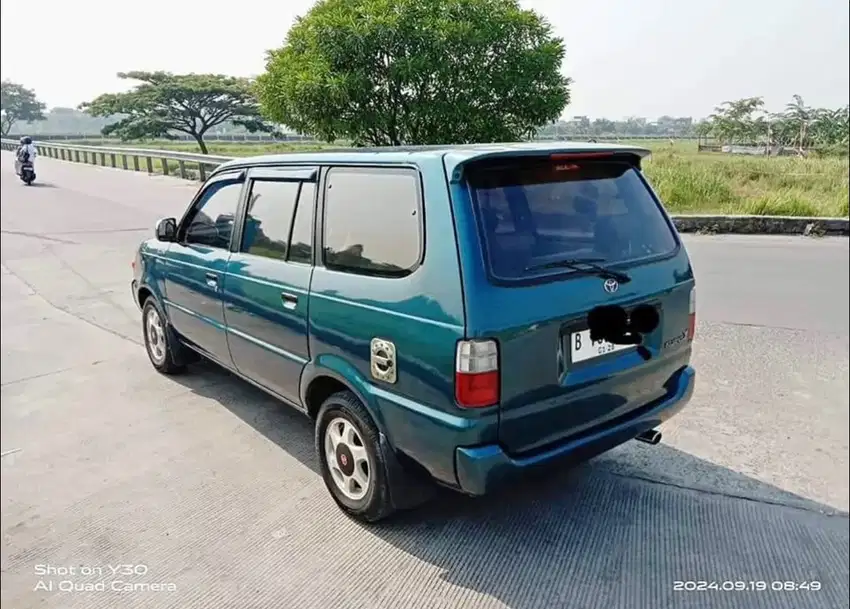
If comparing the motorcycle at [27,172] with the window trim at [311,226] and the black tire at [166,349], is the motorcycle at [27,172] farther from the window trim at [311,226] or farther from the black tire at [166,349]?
the window trim at [311,226]

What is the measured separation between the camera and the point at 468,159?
2.70 m

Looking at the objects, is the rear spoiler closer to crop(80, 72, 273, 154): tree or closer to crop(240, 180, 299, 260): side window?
crop(240, 180, 299, 260): side window

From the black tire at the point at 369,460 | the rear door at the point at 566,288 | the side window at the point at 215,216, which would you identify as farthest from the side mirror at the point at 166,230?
the rear door at the point at 566,288

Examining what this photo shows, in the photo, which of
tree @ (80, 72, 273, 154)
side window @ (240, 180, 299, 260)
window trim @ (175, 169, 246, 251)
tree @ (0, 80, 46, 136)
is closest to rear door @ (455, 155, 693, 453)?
side window @ (240, 180, 299, 260)

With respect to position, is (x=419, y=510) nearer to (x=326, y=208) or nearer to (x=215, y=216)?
(x=326, y=208)

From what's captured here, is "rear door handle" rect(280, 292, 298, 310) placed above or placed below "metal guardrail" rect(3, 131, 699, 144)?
below

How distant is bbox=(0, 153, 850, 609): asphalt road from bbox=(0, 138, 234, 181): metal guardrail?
37.7 feet

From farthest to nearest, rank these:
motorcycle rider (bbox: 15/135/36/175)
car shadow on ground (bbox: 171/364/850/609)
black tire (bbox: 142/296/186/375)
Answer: motorcycle rider (bbox: 15/135/36/175)
black tire (bbox: 142/296/186/375)
car shadow on ground (bbox: 171/364/850/609)

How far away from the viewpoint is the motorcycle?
1516 cm

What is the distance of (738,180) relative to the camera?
870 centimetres

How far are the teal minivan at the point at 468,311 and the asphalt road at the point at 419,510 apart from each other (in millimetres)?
374

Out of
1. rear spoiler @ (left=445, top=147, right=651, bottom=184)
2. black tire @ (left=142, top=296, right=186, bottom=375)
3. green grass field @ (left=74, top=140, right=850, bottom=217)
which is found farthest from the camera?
black tire @ (left=142, top=296, right=186, bottom=375)

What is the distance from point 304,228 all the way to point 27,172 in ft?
50.0

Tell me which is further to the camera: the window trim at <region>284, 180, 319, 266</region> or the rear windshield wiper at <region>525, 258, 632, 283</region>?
the window trim at <region>284, 180, 319, 266</region>
